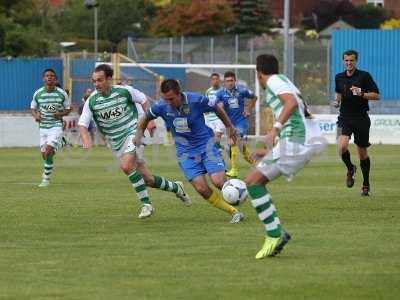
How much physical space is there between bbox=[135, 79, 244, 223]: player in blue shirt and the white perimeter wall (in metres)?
26.1

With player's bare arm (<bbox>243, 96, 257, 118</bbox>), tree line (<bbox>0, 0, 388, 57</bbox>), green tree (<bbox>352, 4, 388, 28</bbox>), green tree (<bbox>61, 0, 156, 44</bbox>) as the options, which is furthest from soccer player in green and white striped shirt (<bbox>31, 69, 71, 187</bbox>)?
green tree (<bbox>352, 4, 388, 28</bbox>)

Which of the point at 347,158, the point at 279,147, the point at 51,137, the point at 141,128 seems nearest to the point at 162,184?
the point at 141,128

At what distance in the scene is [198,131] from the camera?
15.8 meters

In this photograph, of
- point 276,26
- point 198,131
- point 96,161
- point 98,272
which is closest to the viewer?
point 98,272

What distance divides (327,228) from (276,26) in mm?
80447

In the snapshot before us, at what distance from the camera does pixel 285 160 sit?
12.3m

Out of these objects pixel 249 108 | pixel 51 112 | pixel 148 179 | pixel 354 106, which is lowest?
pixel 148 179

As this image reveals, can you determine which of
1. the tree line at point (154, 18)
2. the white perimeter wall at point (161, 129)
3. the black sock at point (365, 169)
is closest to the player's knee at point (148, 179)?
the black sock at point (365, 169)

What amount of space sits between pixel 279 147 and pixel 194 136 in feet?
11.6

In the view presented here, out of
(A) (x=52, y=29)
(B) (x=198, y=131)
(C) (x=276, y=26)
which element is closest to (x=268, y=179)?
(B) (x=198, y=131)

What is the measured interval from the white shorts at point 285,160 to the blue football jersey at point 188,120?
324 cm

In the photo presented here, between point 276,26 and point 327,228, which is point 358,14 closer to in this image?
point 276,26

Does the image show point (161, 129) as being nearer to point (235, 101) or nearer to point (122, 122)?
point (235, 101)

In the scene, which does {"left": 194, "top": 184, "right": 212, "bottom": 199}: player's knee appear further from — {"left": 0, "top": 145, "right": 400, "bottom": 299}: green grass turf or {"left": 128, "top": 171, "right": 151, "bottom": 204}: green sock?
{"left": 128, "top": 171, "right": 151, "bottom": 204}: green sock
